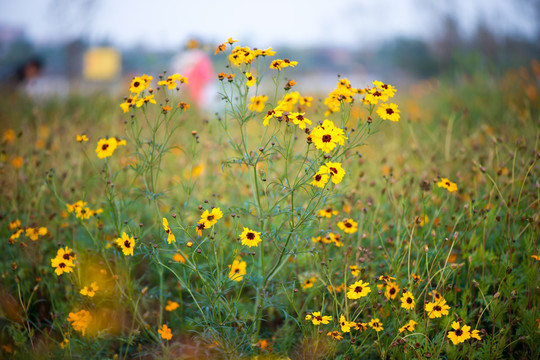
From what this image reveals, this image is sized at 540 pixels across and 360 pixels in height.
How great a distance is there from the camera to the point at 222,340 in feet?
5.53

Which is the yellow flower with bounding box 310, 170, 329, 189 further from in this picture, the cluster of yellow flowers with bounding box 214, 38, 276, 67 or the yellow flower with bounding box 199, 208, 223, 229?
the cluster of yellow flowers with bounding box 214, 38, 276, 67

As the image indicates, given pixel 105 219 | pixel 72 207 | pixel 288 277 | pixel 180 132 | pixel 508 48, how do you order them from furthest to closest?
pixel 508 48, pixel 180 132, pixel 105 219, pixel 288 277, pixel 72 207

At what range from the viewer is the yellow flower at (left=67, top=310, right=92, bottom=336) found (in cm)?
174

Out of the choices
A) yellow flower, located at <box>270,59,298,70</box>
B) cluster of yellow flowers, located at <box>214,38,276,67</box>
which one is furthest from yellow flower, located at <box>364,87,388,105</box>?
cluster of yellow flowers, located at <box>214,38,276,67</box>

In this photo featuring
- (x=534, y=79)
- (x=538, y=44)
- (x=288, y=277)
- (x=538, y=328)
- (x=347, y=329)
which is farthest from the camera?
(x=538, y=44)

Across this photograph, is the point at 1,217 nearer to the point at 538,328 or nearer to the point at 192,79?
the point at 538,328

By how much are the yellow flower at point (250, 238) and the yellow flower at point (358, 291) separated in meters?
0.46

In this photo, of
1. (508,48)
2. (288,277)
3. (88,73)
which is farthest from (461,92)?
(88,73)

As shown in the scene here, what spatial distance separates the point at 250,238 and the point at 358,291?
0.53 meters

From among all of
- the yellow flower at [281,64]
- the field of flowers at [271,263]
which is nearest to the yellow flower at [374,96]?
the field of flowers at [271,263]

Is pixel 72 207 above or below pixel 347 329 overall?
above

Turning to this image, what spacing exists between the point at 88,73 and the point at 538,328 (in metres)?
20.8

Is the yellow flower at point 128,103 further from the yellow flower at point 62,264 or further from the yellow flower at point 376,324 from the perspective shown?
the yellow flower at point 376,324

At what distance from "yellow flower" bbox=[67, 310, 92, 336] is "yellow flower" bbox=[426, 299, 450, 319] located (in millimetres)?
1451
